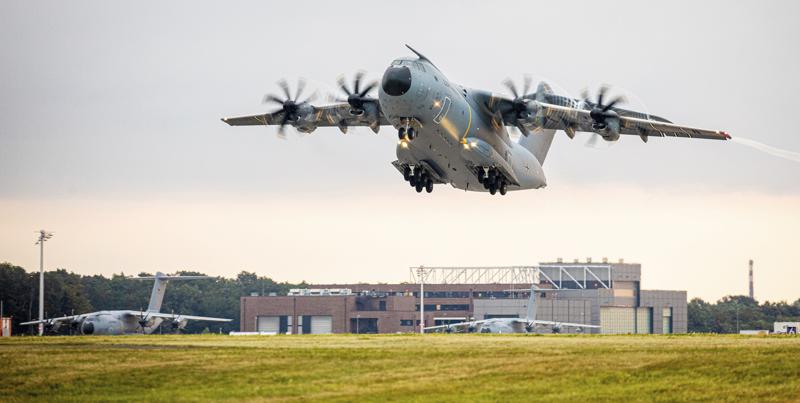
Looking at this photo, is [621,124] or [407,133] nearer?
[407,133]

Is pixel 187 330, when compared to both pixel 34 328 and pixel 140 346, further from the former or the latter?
pixel 140 346

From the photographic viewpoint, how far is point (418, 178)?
5416cm

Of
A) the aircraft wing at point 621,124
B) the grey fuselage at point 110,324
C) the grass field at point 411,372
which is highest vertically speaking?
the aircraft wing at point 621,124

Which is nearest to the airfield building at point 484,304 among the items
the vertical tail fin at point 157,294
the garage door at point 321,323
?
the garage door at point 321,323

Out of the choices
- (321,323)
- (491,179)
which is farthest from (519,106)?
(321,323)

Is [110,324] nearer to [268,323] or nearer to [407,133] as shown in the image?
[407,133]

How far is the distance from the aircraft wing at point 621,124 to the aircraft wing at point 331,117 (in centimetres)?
750

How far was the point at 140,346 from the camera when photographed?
41.9 m

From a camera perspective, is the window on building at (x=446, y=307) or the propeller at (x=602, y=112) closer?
the propeller at (x=602, y=112)

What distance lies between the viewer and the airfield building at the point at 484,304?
13838cm

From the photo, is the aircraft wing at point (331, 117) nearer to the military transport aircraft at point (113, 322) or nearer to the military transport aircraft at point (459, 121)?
the military transport aircraft at point (459, 121)

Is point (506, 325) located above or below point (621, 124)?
below

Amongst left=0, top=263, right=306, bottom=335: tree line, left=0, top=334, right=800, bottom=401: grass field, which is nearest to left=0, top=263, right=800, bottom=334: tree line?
left=0, top=263, right=306, bottom=335: tree line

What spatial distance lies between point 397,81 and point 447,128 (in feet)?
12.9
